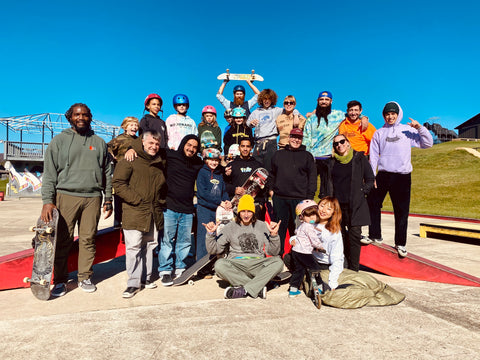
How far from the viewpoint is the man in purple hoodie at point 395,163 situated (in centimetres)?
485

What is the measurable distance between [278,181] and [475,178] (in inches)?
1043

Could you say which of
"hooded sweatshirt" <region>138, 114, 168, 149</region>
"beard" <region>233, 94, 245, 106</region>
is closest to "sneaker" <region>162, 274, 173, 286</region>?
"hooded sweatshirt" <region>138, 114, 168, 149</region>

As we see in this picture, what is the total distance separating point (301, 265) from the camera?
13.8 feet

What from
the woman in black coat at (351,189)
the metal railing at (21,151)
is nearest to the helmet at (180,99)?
the woman in black coat at (351,189)

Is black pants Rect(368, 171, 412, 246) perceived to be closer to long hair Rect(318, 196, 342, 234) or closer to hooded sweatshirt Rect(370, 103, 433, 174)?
hooded sweatshirt Rect(370, 103, 433, 174)

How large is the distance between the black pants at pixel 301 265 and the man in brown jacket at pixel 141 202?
6.17 feet

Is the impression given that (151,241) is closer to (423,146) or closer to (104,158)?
(104,158)

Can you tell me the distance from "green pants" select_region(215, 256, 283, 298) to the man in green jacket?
1724 millimetres

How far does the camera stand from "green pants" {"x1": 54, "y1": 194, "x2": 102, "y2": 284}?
4.23 meters

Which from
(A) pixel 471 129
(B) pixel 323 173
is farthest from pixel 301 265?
(A) pixel 471 129

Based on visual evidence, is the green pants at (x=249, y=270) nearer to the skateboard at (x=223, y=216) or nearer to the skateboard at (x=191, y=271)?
the skateboard at (x=191, y=271)

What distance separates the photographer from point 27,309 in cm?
366

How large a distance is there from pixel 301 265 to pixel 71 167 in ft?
10.3

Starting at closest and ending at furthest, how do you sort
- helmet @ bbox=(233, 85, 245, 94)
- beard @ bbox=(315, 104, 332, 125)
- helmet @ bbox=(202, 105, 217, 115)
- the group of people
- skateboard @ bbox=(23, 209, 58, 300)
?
1. skateboard @ bbox=(23, 209, 58, 300)
2. the group of people
3. beard @ bbox=(315, 104, 332, 125)
4. helmet @ bbox=(202, 105, 217, 115)
5. helmet @ bbox=(233, 85, 245, 94)
